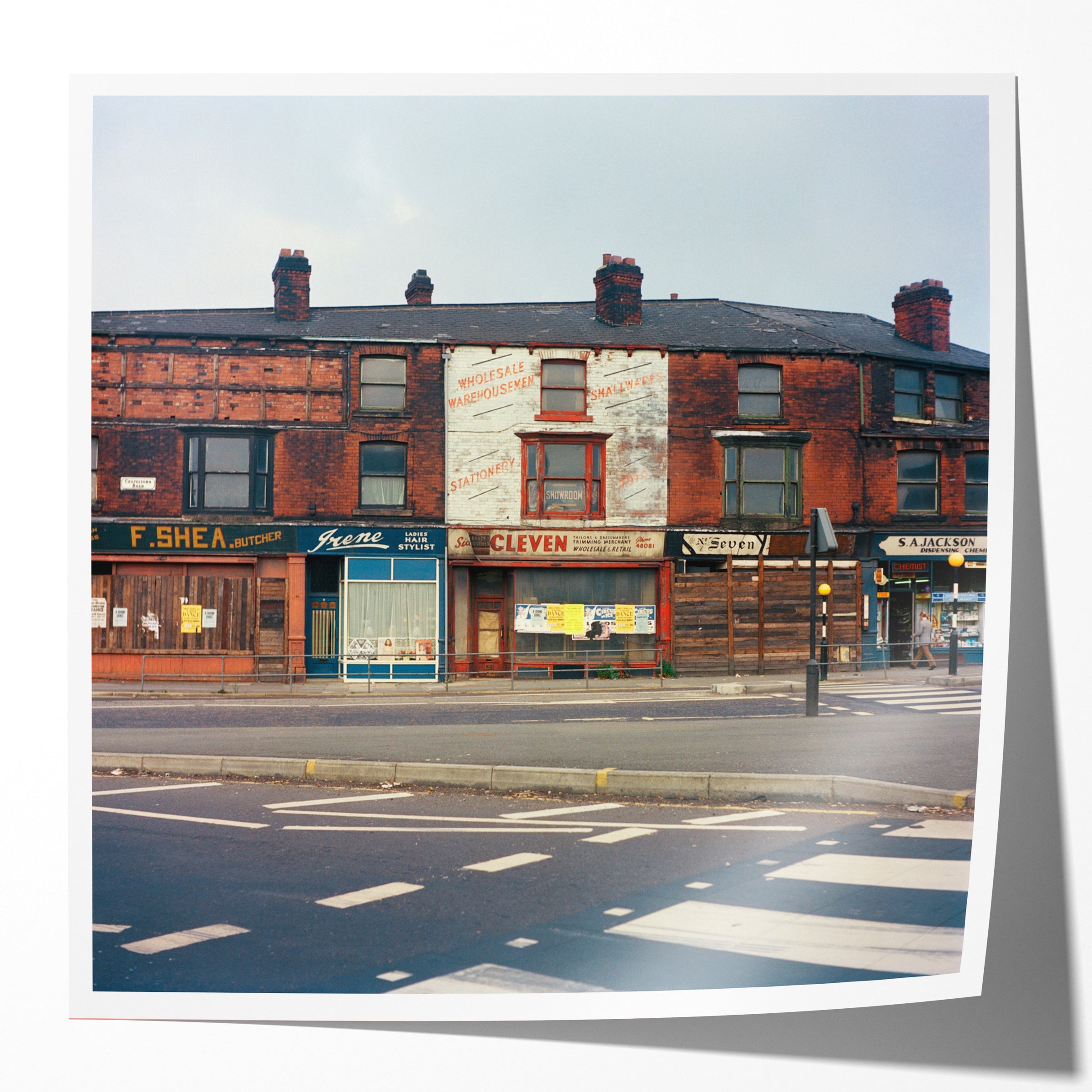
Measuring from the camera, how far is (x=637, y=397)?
26.3ft

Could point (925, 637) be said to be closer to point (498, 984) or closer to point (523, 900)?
point (523, 900)

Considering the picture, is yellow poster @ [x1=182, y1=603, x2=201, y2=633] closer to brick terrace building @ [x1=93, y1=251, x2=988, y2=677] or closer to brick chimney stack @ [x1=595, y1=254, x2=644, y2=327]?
brick terrace building @ [x1=93, y1=251, x2=988, y2=677]

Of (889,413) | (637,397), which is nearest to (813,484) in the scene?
(889,413)

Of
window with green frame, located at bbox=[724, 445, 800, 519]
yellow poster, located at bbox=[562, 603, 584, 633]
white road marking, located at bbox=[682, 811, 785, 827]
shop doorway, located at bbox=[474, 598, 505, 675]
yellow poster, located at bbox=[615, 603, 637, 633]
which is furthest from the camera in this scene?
shop doorway, located at bbox=[474, 598, 505, 675]

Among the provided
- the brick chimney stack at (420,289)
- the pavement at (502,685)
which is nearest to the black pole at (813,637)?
the pavement at (502,685)

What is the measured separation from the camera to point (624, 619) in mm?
8609

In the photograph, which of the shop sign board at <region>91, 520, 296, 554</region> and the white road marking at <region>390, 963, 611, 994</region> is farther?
the shop sign board at <region>91, 520, 296, 554</region>

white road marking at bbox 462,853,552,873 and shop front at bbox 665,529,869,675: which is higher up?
shop front at bbox 665,529,869,675

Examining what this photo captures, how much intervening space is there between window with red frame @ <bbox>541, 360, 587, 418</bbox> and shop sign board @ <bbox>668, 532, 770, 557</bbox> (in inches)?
55.6

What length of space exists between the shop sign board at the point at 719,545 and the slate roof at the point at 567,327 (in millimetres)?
1569

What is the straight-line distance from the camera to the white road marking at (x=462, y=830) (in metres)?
7.63

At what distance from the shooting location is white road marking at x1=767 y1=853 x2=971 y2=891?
6043 millimetres

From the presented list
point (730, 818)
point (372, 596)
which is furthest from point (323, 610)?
point (730, 818)

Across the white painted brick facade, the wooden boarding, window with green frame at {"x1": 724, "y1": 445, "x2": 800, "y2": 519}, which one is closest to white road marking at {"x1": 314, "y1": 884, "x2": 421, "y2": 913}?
the wooden boarding
